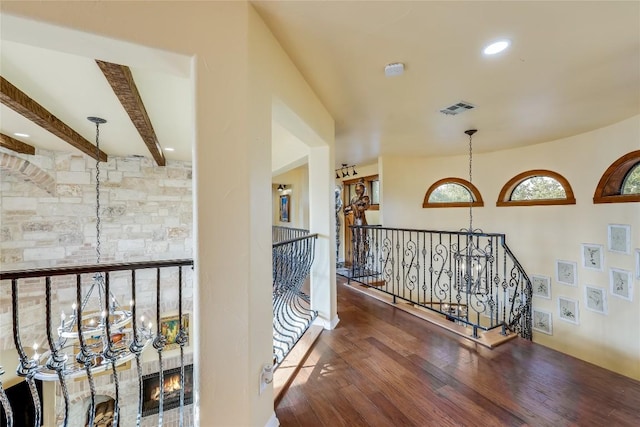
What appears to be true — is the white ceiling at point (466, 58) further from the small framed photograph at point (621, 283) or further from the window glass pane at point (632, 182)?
the small framed photograph at point (621, 283)

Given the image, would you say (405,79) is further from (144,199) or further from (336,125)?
(144,199)

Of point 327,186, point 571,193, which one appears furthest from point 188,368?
point 571,193

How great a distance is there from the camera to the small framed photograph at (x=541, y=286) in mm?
4262

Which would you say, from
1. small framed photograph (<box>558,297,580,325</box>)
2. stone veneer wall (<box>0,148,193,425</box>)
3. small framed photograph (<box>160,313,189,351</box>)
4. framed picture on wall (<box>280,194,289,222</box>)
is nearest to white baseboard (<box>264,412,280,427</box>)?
stone veneer wall (<box>0,148,193,425</box>)

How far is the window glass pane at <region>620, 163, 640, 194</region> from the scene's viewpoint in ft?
10.8

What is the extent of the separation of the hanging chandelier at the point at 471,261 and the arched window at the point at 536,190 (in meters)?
0.65

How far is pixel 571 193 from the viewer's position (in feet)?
13.1

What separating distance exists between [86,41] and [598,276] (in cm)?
586

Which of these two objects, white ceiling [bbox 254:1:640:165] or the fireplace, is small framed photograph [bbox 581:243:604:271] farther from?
the fireplace

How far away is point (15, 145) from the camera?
350cm

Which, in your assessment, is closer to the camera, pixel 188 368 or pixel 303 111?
pixel 303 111

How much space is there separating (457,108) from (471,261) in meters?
2.00

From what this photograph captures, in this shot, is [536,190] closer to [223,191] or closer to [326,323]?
[326,323]

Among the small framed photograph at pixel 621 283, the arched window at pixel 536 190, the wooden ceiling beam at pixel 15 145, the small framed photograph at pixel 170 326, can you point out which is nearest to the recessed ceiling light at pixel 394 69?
the arched window at pixel 536 190
